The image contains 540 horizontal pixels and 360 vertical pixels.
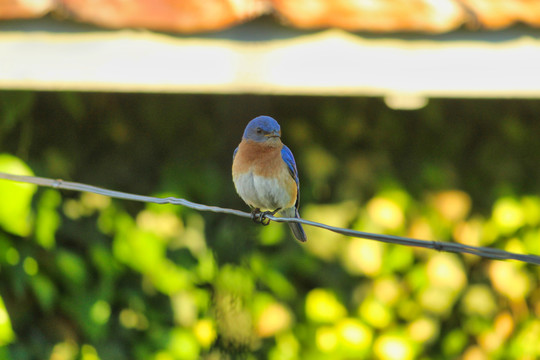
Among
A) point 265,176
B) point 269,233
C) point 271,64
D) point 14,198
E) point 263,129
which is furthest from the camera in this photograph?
point 269,233

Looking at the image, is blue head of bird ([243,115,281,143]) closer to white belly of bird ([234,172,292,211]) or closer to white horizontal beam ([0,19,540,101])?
white belly of bird ([234,172,292,211])

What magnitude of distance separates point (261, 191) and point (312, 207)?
2.04 m

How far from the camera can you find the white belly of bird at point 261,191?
8.42 feet

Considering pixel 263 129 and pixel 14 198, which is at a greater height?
pixel 14 198

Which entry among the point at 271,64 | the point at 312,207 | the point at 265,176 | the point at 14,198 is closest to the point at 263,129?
the point at 265,176

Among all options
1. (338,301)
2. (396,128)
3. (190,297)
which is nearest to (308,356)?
(338,301)

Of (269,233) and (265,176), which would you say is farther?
(269,233)

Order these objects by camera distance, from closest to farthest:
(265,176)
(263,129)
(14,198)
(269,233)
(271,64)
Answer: (263,129) < (265,176) < (271,64) < (14,198) < (269,233)

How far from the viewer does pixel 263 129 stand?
66.4 inches

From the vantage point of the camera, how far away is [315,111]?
4594mm

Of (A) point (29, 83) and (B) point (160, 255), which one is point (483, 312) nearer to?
(B) point (160, 255)

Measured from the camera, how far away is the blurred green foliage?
14.0 ft

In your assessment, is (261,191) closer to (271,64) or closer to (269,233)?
(271,64)

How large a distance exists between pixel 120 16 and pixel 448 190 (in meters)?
2.78
